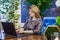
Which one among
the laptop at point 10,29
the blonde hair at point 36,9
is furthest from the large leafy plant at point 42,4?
the laptop at point 10,29

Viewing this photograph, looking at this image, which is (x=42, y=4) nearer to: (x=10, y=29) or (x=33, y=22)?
(x=33, y=22)

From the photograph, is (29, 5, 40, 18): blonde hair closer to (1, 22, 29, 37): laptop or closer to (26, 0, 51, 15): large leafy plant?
(26, 0, 51, 15): large leafy plant

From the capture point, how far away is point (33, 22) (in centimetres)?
155

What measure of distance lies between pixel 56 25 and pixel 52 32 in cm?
7

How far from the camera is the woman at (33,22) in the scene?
60.6 inches

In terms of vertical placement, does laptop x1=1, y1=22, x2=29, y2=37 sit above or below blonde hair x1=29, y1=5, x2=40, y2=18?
below

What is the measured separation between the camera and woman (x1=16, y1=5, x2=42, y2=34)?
1540 millimetres

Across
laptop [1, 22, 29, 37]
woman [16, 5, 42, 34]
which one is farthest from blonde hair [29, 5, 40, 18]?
laptop [1, 22, 29, 37]

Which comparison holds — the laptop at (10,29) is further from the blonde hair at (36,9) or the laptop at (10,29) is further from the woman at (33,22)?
the blonde hair at (36,9)

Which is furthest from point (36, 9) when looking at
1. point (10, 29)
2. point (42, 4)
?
point (10, 29)

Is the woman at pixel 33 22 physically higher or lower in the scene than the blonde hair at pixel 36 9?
lower

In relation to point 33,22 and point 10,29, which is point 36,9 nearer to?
point 33,22

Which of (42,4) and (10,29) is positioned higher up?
(42,4)

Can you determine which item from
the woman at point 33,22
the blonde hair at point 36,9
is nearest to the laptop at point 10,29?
the woman at point 33,22
